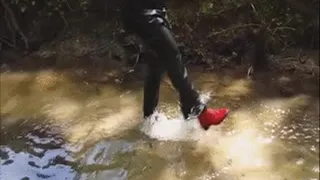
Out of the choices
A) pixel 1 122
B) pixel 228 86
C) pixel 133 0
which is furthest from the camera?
pixel 228 86

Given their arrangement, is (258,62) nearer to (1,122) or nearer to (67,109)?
(67,109)

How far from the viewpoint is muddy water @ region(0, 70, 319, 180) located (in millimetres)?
3141

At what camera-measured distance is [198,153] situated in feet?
10.7

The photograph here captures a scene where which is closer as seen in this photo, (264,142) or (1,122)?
(264,142)

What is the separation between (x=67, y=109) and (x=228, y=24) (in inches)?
56.7

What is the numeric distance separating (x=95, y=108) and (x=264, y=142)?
1120mm

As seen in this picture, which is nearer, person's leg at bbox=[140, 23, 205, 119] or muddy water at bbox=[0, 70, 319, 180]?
person's leg at bbox=[140, 23, 205, 119]

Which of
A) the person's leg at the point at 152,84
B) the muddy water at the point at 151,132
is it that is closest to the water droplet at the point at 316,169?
the muddy water at the point at 151,132

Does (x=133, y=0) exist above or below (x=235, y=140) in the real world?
above

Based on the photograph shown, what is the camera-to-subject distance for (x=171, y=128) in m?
3.53

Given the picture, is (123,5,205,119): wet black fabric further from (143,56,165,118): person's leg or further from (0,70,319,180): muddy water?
(0,70,319,180): muddy water

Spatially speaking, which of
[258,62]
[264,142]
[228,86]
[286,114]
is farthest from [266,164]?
[258,62]

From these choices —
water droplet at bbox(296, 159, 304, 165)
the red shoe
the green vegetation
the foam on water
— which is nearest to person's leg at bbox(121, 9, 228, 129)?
the red shoe

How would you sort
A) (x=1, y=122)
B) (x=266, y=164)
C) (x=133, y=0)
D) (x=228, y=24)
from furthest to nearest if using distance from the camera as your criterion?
(x=228, y=24)
(x=1, y=122)
(x=266, y=164)
(x=133, y=0)
